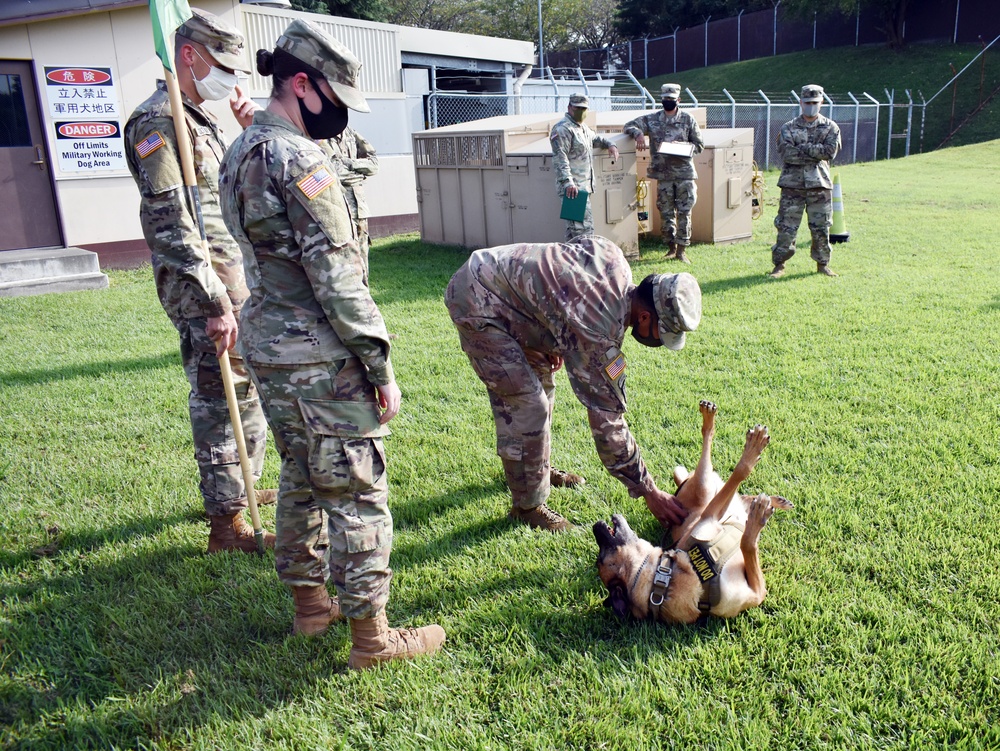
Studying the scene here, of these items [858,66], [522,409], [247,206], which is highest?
[858,66]

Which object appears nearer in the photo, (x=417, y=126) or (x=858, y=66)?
(x=417, y=126)

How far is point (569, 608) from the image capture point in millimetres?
3352

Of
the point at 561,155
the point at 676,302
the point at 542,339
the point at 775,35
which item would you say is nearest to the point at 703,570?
the point at 676,302

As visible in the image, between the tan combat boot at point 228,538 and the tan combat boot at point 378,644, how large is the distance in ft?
3.68

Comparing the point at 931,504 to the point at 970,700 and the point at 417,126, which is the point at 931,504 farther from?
the point at 417,126

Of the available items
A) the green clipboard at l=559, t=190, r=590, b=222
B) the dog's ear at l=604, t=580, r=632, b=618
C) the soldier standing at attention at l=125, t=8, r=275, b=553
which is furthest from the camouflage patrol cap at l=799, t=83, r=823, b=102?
the dog's ear at l=604, t=580, r=632, b=618

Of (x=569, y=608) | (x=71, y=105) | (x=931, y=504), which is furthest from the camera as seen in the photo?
(x=71, y=105)

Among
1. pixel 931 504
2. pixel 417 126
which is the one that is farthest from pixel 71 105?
pixel 931 504

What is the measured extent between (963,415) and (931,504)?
58.9 inches

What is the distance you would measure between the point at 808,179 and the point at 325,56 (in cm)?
823

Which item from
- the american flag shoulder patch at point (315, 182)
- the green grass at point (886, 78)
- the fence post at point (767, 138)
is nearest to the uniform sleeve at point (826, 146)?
the american flag shoulder patch at point (315, 182)

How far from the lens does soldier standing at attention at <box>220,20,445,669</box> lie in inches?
101

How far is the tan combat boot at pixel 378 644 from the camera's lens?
118 inches

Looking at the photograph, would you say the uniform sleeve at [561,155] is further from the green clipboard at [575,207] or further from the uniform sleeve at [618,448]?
the uniform sleeve at [618,448]
